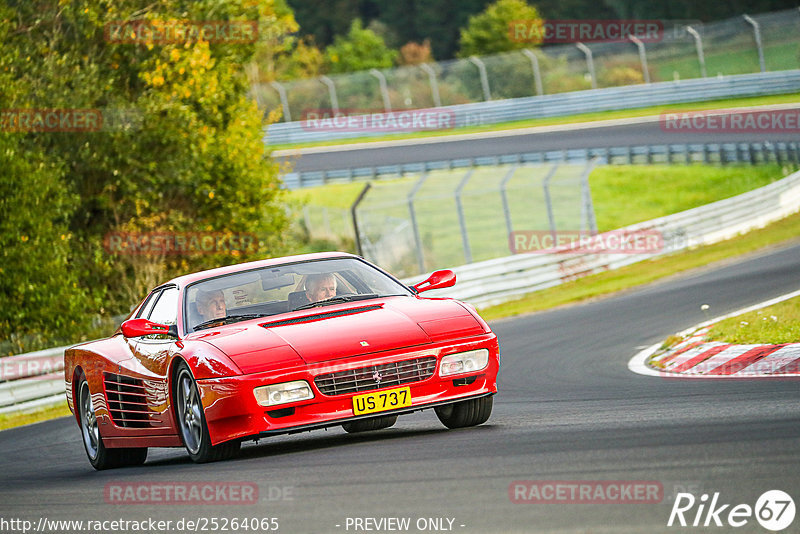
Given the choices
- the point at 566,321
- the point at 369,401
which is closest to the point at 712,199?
the point at 566,321

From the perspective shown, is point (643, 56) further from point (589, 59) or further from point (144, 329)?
point (144, 329)

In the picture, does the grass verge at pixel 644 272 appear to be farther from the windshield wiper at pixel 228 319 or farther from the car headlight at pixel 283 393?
the car headlight at pixel 283 393

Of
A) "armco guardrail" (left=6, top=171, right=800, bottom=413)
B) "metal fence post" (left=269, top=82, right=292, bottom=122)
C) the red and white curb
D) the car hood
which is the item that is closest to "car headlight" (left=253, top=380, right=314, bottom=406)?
the car hood

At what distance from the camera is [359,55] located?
69.8 meters

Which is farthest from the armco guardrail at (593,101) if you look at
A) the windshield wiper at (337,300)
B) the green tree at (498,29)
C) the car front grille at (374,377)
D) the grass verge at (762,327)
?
the car front grille at (374,377)

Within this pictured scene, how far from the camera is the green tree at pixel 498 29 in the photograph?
206ft

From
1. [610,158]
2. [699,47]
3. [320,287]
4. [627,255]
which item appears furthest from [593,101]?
[320,287]

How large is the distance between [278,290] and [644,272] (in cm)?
1483

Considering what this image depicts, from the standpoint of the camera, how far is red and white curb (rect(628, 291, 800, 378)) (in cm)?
967

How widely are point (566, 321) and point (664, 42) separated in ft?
91.8

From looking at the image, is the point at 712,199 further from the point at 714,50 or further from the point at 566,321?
the point at 566,321

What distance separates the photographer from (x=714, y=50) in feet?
137

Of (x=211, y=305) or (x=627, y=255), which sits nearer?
(x=211, y=305)

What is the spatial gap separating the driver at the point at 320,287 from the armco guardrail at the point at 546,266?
291 inches
